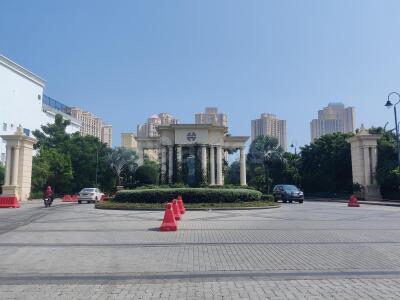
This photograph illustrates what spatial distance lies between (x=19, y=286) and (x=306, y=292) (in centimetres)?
433

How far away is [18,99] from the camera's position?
221ft

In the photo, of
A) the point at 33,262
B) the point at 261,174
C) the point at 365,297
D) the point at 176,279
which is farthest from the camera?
the point at 261,174

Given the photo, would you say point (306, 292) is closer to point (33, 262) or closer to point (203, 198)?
point (33, 262)

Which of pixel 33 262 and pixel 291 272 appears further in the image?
pixel 33 262

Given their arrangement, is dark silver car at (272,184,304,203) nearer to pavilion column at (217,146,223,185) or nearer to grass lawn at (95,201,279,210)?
grass lawn at (95,201,279,210)

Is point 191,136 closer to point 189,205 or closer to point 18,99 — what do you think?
point 18,99

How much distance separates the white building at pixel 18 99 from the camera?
6223 cm

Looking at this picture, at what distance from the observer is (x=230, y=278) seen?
273 inches

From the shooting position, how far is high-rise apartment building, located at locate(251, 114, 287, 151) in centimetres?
11069

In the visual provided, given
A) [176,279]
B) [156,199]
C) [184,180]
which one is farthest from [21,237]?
[184,180]

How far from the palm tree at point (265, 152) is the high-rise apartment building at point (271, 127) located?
27.2 metres

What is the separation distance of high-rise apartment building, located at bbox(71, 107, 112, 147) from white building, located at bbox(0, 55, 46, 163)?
32.3 metres

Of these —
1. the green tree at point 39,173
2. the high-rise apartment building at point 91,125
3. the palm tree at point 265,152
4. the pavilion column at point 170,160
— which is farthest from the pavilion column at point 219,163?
the high-rise apartment building at point 91,125

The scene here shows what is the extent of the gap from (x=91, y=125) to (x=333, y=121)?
68.0 meters
